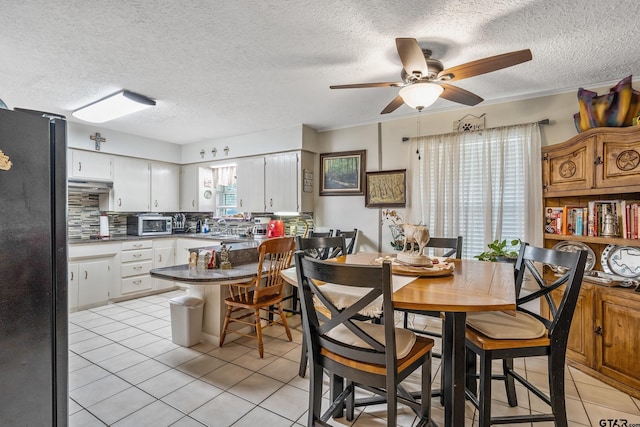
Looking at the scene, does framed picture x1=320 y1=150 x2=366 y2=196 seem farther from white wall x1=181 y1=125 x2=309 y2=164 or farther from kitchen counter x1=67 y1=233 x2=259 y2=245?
kitchen counter x1=67 y1=233 x2=259 y2=245

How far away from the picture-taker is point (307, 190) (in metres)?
4.45

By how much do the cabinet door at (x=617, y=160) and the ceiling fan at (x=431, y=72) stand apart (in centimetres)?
110

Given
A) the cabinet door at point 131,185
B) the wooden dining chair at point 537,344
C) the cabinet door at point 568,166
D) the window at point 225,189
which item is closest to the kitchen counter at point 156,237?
the cabinet door at point 131,185

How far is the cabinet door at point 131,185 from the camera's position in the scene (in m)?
4.71

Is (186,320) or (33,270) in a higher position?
(33,270)

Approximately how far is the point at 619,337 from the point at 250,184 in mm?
4344

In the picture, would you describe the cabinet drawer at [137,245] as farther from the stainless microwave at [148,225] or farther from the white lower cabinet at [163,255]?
the stainless microwave at [148,225]

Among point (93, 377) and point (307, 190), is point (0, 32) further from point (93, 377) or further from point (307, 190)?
point (307, 190)

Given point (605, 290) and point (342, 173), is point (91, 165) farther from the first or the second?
point (605, 290)

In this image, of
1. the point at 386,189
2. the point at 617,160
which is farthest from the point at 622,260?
the point at 386,189

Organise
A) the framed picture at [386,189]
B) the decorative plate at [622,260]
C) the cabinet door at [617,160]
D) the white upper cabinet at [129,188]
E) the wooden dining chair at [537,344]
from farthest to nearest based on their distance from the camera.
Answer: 1. the white upper cabinet at [129,188]
2. the framed picture at [386,189]
3. the decorative plate at [622,260]
4. the cabinet door at [617,160]
5. the wooden dining chair at [537,344]

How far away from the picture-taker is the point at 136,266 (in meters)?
4.66

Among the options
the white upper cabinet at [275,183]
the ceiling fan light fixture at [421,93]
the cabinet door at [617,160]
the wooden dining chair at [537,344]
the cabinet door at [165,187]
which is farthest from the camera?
the cabinet door at [165,187]

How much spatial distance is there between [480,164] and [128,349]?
3.94 meters
